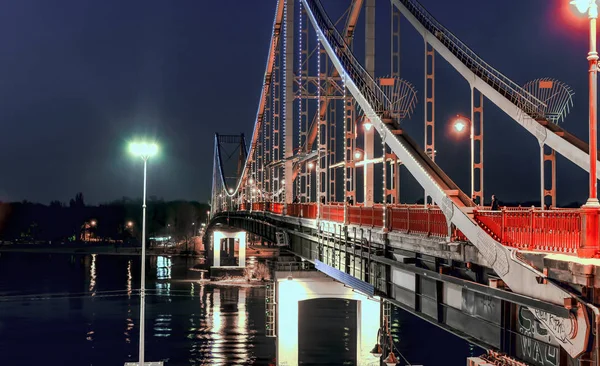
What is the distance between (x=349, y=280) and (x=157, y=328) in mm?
34493

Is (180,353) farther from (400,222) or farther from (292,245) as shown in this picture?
(400,222)

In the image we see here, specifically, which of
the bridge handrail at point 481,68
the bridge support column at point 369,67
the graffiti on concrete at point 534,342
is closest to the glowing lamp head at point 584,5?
the graffiti on concrete at point 534,342

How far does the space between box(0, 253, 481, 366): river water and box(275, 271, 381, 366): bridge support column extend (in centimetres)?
391

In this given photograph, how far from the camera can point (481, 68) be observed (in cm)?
2478

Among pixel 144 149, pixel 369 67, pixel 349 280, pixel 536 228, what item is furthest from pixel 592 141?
pixel 369 67

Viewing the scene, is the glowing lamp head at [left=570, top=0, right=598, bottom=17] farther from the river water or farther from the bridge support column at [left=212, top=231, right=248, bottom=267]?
the bridge support column at [left=212, top=231, right=248, bottom=267]

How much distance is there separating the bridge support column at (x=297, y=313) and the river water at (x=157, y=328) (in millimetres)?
3907

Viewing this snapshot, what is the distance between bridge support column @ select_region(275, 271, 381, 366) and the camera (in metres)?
38.8

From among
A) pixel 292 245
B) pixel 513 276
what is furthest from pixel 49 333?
pixel 513 276

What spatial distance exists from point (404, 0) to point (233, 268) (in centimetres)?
7193

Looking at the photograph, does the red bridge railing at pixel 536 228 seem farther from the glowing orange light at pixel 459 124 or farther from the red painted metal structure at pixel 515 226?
the glowing orange light at pixel 459 124

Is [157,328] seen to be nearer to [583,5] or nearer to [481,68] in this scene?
[481,68]

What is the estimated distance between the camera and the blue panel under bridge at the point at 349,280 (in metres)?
21.1

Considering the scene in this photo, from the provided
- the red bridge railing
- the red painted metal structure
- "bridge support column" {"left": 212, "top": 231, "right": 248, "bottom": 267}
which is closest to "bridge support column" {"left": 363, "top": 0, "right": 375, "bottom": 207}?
the red painted metal structure
